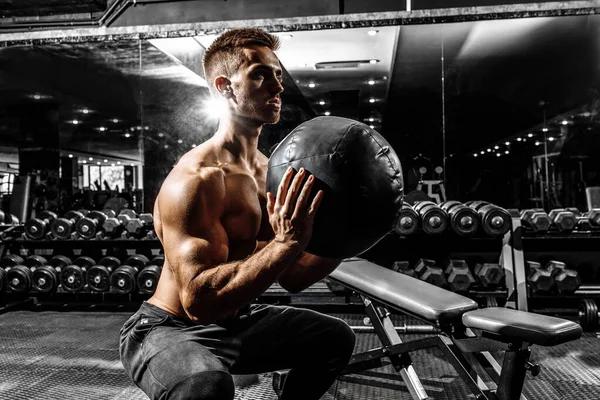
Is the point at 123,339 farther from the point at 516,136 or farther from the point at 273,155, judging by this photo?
the point at 516,136

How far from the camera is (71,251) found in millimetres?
4965

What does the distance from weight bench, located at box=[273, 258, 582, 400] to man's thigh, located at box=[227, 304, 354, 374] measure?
371 millimetres

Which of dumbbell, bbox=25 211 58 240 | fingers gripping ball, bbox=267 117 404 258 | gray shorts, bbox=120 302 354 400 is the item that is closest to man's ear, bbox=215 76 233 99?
fingers gripping ball, bbox=267 117 404 258

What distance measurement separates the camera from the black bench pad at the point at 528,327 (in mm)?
1512

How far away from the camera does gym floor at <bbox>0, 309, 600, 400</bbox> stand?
2512 mm

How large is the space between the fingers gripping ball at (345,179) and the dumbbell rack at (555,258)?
278 centimetres

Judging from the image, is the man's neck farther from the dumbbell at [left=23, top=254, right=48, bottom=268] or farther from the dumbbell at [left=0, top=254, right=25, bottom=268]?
the dumbbell at [left=0, top=254, right=25, bottom=268]

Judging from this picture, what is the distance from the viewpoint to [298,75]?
5.30 metres

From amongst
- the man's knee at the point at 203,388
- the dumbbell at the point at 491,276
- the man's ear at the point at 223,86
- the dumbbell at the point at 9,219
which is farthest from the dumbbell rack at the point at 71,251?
the man's knee at the point at 203,388

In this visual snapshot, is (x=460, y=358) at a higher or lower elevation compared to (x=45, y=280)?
lower

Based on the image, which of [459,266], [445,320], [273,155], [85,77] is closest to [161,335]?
[273,155]

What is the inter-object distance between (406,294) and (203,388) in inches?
40.1

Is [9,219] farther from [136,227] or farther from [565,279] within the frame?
[565,279]

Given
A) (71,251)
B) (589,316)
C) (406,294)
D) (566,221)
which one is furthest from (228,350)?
(71,251)
